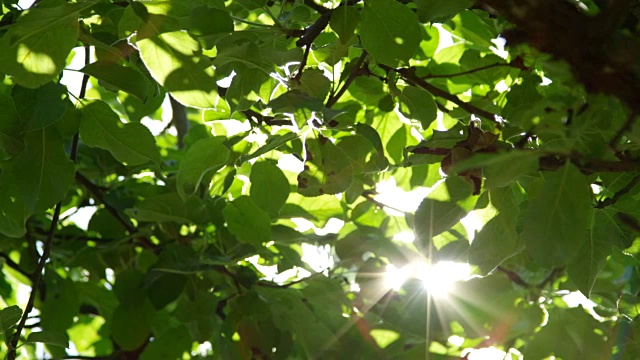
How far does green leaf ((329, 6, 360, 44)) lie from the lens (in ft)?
3.06

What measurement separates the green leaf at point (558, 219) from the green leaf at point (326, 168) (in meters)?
0.32

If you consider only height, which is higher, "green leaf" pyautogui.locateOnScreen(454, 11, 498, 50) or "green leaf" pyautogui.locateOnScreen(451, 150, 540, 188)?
"green leaf" pyautogui.locateOnScreen(454, 11, 498, 50)

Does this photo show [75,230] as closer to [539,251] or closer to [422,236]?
[422,236]

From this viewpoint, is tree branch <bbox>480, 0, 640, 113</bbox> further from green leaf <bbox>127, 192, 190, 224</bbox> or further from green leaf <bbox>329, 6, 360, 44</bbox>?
green leaf <bbox>127, 192, 190, 224</bbox>

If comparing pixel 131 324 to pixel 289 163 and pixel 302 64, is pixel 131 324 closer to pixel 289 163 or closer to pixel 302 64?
pixel 289 163

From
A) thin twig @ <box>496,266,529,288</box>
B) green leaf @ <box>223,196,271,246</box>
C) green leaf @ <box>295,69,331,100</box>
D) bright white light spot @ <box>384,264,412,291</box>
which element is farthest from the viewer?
thin twig @ <box>496,266,529,288</box>

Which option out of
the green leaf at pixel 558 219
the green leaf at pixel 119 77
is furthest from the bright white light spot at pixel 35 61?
the green leaf at pixel 558 219

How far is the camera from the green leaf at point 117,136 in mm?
1088

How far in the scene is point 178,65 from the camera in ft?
2.97

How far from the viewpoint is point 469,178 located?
0.85 meters

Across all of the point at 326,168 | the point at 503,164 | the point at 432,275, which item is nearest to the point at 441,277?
the point at 432,275

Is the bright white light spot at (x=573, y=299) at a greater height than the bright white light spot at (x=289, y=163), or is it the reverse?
the bright white light spot at (x=289, y=163)

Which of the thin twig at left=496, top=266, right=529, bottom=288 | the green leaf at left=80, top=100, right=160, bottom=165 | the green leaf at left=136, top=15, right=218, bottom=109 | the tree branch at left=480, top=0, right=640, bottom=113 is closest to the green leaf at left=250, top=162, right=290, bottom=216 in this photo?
the green leaf at left=80, top=100, right=160, bottom=165

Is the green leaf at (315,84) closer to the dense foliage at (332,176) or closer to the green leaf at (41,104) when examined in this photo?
the dense foliage at (332,176)
